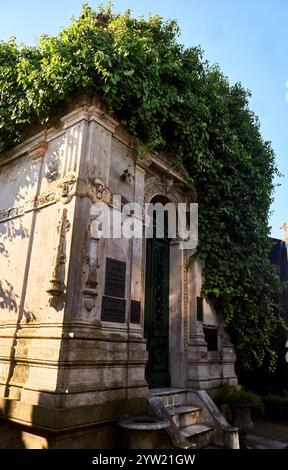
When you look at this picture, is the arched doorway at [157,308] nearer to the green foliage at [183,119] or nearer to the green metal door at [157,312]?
the green metal door at [157,312]

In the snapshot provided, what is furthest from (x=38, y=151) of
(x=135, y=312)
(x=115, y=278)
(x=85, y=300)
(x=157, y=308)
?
(x=157, y=308)

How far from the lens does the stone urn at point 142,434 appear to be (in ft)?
15.0

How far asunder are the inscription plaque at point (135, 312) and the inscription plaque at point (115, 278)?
293mm

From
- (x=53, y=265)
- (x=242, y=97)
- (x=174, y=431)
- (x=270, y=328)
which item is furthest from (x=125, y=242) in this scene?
(x=242, y=97)

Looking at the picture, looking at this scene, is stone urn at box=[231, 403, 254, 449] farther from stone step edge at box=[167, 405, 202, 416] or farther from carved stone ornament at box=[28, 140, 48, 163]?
carved stone ornament at box=[28, 140, 48, 163]

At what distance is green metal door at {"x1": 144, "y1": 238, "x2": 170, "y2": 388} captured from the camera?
687 centimetres

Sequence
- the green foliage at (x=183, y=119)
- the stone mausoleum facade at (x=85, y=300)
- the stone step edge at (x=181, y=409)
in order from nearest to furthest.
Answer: the stone mausoleum facade at (x=85, y=300)
the stone step edge at (x=181, y=409)
the green foliage at (x=183, y=119)

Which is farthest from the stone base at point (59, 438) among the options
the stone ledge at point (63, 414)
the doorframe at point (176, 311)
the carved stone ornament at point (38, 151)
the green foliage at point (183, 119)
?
the carved stone ornament at point (38, 151)

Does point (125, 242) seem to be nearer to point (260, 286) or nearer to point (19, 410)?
point (19, 410)

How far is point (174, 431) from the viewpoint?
479 cm

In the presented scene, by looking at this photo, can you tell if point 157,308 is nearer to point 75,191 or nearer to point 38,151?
point 75,191

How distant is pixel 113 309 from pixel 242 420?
11.2 feet
